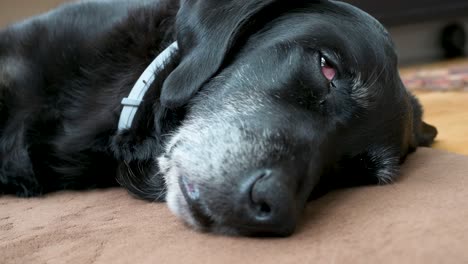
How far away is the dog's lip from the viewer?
60.9 inches

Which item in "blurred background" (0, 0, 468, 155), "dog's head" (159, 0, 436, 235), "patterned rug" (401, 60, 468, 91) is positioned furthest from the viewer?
"patterned rug" (401, 60, 468, 91)

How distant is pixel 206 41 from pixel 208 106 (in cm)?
26

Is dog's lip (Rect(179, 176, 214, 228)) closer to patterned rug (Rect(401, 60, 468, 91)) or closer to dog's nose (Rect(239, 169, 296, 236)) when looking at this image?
dog's nose (Rect(239, 169, 296, 236))

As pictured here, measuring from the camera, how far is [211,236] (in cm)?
153

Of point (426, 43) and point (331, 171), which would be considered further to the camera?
point (426, 43)

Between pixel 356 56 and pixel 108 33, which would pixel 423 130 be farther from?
pixel 108 33

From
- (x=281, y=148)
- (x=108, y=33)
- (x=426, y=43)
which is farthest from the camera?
(x=426, y=43)

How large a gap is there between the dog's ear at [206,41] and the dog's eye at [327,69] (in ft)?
1.20

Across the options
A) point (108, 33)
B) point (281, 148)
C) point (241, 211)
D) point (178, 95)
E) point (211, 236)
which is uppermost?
point (108, 33)

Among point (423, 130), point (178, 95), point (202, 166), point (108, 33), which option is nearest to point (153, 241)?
point (202, 166)

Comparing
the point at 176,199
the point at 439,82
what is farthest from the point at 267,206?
the point at 439,82

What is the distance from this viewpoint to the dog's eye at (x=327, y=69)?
70.3 inches

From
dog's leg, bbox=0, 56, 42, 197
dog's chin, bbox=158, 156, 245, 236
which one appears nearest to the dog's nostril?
dog's chin, bbox=158, 156, 245, 236

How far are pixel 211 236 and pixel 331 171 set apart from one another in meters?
0.56
